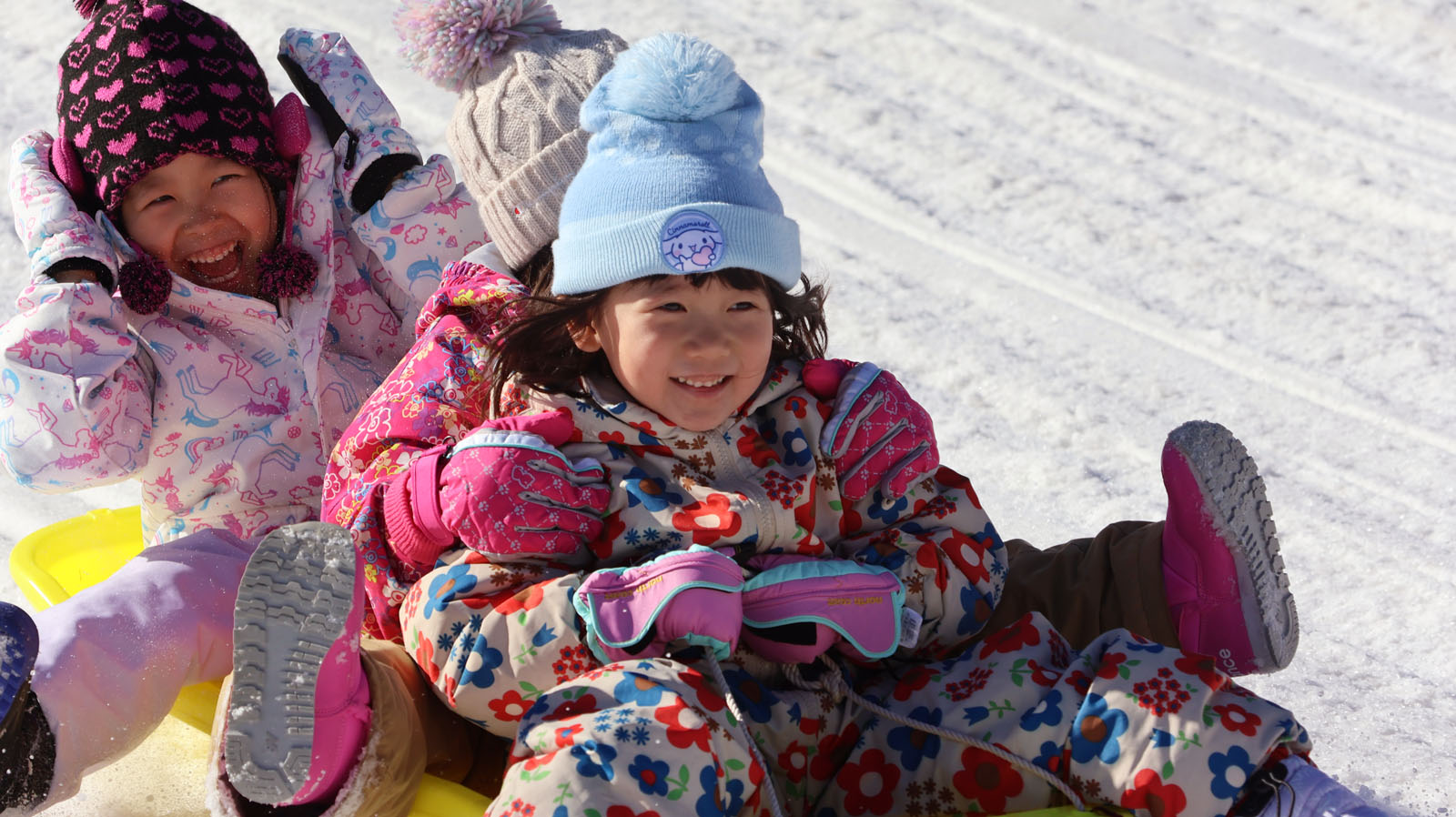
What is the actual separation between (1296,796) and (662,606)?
1.85 feet

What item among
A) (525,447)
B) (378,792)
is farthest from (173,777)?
(525,447)

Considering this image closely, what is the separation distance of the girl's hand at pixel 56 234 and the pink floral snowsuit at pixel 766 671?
15.4 inches

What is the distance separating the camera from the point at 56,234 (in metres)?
1.67

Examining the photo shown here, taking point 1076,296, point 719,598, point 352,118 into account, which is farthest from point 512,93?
point 1076,296

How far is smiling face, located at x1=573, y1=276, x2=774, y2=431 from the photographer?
1.36 m

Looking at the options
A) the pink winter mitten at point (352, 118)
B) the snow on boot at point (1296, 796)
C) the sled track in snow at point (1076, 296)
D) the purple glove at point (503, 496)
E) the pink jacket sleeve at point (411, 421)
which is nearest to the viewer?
the snow on boot at point (1296, 796)

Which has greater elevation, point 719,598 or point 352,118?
point 352,118

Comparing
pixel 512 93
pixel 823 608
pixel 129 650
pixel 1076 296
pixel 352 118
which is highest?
pixel 512 93

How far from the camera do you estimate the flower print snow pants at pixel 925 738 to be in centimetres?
115

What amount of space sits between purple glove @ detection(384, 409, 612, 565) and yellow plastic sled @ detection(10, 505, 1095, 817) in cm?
29

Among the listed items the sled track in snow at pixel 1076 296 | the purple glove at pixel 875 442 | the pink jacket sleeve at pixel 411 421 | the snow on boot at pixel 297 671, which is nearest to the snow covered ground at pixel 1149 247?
the sled track in snow at pixel 1076 296

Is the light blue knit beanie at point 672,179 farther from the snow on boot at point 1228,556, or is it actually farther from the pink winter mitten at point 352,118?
the pink winter mitten at point 352,118

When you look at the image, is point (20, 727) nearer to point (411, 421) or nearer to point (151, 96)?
point (411, 421)

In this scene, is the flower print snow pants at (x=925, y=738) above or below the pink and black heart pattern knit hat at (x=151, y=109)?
below
